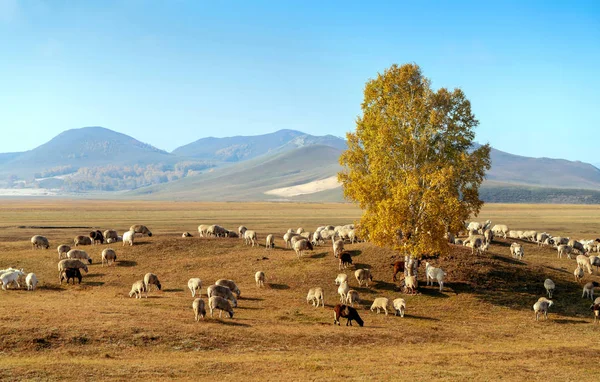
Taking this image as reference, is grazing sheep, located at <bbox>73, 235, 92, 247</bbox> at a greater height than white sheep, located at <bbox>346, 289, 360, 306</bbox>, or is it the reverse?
grazing sheep, located at <bbox>73, 235, 92, 247</bbox>

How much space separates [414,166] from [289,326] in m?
16.2

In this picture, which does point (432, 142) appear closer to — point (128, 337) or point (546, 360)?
point (546, 360)

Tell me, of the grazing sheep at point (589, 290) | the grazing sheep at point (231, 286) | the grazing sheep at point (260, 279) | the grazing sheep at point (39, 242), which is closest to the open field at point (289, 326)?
the grazing sheep at point (589, 290)

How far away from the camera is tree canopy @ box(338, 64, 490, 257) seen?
114 ft

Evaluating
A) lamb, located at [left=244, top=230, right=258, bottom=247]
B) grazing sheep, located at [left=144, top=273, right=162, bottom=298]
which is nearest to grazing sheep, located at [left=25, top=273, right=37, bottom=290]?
Answer: grazing sheep, located at [left=144, top=273, right=162, bottom=298]

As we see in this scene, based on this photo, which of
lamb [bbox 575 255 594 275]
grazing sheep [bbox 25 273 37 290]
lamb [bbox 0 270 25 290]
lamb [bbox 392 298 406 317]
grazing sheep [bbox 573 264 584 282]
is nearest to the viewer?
lamb [bbox 392 298 406 317]

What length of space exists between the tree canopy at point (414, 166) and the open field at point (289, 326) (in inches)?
175

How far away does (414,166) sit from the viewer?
3738 cm

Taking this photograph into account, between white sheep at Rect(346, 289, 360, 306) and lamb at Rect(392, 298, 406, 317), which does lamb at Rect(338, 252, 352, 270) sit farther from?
lamb at Rect(392, 298, 406, 317)

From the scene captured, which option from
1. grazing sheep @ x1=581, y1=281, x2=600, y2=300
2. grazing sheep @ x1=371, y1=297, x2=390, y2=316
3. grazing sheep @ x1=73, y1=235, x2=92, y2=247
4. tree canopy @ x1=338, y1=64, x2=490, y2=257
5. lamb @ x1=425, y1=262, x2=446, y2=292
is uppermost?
tree canopy @ x1=338, y1=64, x2=490, y2=257

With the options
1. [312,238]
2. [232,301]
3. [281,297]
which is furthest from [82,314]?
[312,238]

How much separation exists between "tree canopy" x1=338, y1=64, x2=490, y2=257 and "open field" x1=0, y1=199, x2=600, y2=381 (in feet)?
14.6

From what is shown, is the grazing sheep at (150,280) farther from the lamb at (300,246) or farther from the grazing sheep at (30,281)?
the lamb at (300,246)

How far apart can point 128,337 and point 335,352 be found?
29.6ft
